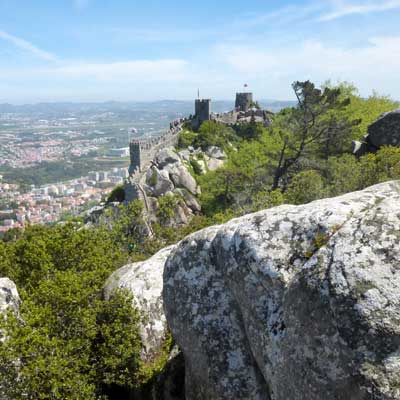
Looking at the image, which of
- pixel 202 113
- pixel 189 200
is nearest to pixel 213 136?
pixel 202 113

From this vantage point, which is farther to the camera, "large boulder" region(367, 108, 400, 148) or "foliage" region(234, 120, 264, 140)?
"foliage" region(234, 120, 264, 140)

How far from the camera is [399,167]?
Result: 70.5 feet

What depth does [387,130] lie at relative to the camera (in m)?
33.0

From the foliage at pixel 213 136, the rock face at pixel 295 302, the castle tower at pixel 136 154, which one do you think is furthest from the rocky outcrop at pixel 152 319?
the foliage at pixel 213 136

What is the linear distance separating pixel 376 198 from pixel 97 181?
6409 inches

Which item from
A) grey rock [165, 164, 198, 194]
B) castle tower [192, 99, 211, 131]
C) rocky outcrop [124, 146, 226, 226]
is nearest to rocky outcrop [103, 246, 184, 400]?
rocky outcrop [124, 146, 226, 226]

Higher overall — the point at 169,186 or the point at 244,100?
the point at 244,100

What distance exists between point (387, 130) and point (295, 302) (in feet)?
99.3

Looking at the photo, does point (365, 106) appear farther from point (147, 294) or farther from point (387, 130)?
point (147, 294)

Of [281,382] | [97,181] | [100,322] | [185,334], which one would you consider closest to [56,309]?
[100,322]

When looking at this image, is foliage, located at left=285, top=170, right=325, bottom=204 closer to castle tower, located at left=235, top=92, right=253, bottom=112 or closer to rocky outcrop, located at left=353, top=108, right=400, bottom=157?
rocky outcrop, located at left=353, top=108, right=400, bottom=157

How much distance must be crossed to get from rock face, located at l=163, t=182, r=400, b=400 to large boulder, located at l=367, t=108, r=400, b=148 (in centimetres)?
2707

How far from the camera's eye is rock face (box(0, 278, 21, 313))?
36.9ft

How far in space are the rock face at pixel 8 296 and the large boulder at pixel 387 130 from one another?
29.6 m
